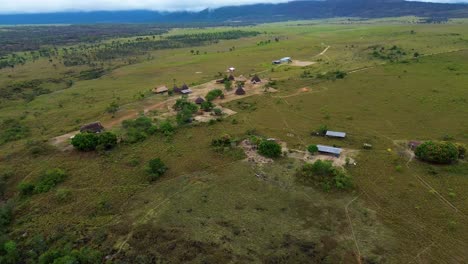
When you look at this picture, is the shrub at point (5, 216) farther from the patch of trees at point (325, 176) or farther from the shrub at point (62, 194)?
the patch of trees at point (325, 176)

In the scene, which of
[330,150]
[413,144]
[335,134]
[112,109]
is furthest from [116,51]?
[413,144]

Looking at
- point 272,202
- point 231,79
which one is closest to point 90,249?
point 272,202

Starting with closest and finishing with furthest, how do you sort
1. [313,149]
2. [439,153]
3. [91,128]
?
[439,153] → [313,149] → [91,128]

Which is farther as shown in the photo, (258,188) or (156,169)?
(156,169)

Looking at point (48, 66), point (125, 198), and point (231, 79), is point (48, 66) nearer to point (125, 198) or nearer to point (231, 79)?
point (231, 79)

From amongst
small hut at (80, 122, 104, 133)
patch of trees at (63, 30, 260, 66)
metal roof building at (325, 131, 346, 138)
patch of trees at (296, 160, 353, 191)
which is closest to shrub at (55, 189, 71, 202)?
small hut at (80, 122, 104, 133)

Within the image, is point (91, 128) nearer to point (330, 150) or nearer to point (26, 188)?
point (26, 188)

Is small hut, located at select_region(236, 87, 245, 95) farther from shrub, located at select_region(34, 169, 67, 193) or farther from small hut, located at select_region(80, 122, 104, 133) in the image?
shrub, located at select_region(34, 169, 67, 193)
